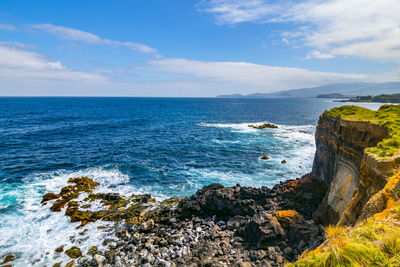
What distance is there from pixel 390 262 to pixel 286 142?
51890mm

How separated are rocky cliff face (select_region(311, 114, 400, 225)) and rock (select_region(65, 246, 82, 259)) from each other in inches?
777

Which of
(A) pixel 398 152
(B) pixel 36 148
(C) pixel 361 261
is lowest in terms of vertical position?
(B) pixel 36 148

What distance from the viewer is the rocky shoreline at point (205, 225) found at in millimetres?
15047

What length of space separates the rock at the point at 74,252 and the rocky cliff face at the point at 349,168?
19.7 meters

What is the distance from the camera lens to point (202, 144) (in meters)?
53.0

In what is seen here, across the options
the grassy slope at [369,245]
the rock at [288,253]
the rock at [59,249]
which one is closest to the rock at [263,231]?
the rock at [288,253]

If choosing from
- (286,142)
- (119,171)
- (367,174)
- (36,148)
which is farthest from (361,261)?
(36,148)

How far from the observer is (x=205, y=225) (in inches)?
778

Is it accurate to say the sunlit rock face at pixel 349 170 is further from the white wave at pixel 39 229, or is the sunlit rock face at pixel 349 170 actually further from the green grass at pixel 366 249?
the white wave at pixel 39 229

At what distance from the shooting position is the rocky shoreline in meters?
15.0

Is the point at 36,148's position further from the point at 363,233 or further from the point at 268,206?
the point at 363,233

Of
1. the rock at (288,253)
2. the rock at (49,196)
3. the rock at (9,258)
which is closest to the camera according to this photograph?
the rock at (288,253)

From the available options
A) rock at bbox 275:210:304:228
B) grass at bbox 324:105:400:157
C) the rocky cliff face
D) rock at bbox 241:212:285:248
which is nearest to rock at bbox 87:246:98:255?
rock at bbox 241:212:285:248

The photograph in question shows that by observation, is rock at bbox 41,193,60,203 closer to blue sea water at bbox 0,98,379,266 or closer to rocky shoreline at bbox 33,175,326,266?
rocky shoreline at bbox 33,175,326,266
